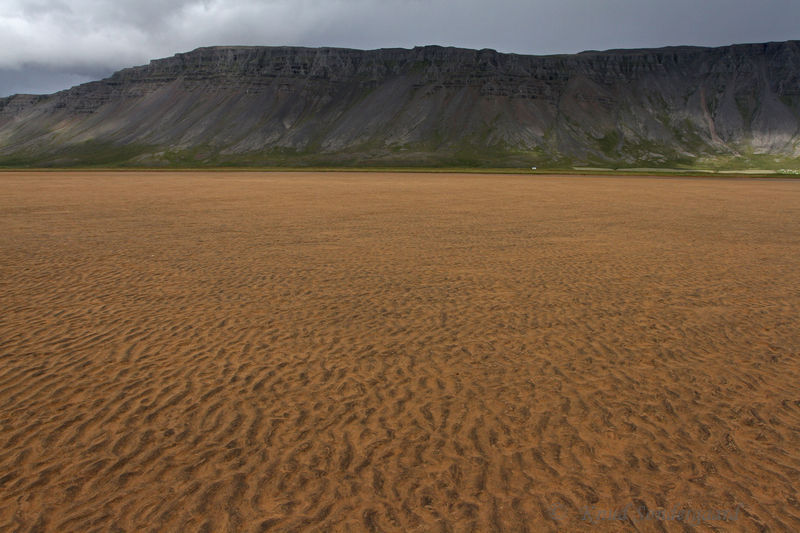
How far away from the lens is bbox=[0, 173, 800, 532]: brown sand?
5535 millimetres

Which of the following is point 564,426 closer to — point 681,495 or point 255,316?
point 681,495

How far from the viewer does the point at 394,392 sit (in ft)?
26.4

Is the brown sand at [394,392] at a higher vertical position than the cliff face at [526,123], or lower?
lower

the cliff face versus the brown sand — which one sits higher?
the cliff face

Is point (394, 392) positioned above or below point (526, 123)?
below

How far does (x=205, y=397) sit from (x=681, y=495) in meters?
7.03

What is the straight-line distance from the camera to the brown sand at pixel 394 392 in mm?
5535

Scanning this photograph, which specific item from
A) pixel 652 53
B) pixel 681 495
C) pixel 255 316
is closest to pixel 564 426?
pixel 681 495

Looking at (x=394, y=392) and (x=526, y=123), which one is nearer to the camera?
(x=394, y=392)

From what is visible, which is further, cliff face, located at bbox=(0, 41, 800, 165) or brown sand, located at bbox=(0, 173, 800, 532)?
cliff face, located at bbox=(0, 41, 800, 165)

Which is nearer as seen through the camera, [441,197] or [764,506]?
[764,506]

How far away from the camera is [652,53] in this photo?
19825cm

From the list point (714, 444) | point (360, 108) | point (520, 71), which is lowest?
point (714, 444)

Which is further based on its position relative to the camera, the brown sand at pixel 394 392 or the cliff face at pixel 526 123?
the cliff face at pixel 526 123
